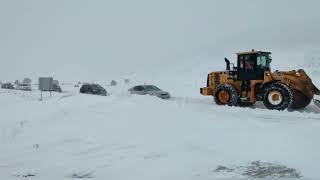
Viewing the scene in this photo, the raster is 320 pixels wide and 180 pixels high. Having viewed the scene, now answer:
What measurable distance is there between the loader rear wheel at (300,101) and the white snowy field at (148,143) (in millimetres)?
1527

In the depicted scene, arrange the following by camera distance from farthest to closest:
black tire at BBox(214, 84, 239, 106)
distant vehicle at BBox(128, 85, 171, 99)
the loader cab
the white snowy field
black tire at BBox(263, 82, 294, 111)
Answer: distant vehicle at BBox(128, 85, 171, 99)
black tire at BBox(214, 84, 239, 106)
the loader cab
black tire at BBox(263, 82, 294, 111)
the white snowy field

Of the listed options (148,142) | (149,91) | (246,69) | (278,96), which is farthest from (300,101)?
(149,91)

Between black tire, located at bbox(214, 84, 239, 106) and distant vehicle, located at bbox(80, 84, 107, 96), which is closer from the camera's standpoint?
black tire, located at bbox(214, 84, 239, 106)

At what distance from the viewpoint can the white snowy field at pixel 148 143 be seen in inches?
460

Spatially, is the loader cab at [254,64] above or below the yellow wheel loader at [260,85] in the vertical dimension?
above

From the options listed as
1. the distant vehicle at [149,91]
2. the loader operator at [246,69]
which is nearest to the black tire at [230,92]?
the loader operator at [246,69]

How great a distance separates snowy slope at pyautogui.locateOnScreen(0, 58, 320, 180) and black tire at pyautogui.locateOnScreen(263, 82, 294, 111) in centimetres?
55

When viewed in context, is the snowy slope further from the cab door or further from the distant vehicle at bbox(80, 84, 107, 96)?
the distant vehicle at bbox(80, 84, 107, 96)

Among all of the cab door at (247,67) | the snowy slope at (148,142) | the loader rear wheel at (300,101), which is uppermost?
the cab door at (247,67)

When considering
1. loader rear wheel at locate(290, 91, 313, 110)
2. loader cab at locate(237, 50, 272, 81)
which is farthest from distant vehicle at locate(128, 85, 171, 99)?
loader rear wheel at locate(290, 91, 313, 110)

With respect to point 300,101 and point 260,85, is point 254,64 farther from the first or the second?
point 300,101

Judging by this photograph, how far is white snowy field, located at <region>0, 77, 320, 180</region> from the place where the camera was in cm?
1170

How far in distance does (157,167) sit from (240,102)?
14448mm

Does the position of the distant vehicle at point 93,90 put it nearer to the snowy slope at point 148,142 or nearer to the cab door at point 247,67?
the cab door at point 247,67
